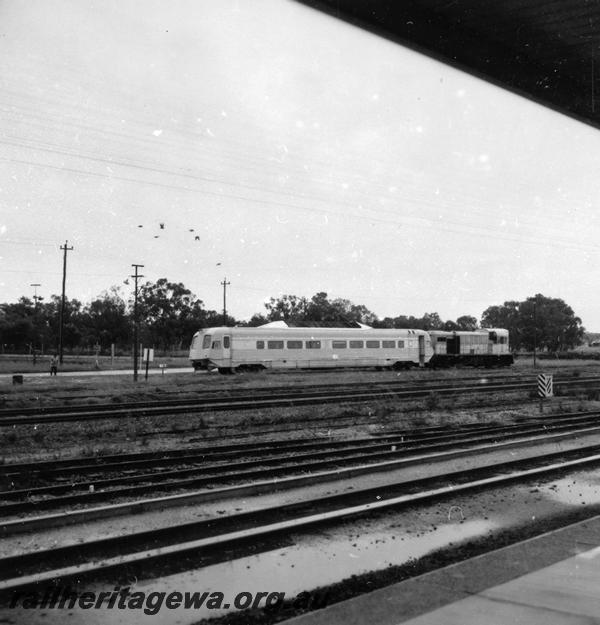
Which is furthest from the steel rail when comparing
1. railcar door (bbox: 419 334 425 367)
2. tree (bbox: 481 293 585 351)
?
tree (bbox: 481 293 585 351)

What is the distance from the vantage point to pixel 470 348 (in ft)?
155

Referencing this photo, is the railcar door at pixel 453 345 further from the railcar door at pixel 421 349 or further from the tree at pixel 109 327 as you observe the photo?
the tree at pixel 109 327

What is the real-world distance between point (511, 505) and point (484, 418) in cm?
988

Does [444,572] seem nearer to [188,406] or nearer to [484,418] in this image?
[484,418]

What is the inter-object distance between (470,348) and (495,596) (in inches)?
1766

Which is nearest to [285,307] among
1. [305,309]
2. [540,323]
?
[305,309]

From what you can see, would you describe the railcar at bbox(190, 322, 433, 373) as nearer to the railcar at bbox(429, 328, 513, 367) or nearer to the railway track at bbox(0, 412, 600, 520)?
the railcar at bbox(429, 328, 513, 367)

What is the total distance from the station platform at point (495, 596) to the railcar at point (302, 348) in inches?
1239

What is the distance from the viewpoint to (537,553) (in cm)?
527

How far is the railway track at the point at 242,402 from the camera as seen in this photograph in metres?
16.8

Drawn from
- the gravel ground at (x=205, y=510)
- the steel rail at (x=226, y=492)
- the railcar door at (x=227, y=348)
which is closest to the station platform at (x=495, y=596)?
the gravel ground at (x=205, y=510)

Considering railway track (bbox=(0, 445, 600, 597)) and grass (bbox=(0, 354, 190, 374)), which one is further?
grass (bbox=(0, 354, 190, 374))

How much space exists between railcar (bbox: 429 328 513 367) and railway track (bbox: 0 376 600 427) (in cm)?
1512

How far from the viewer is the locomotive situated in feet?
119
